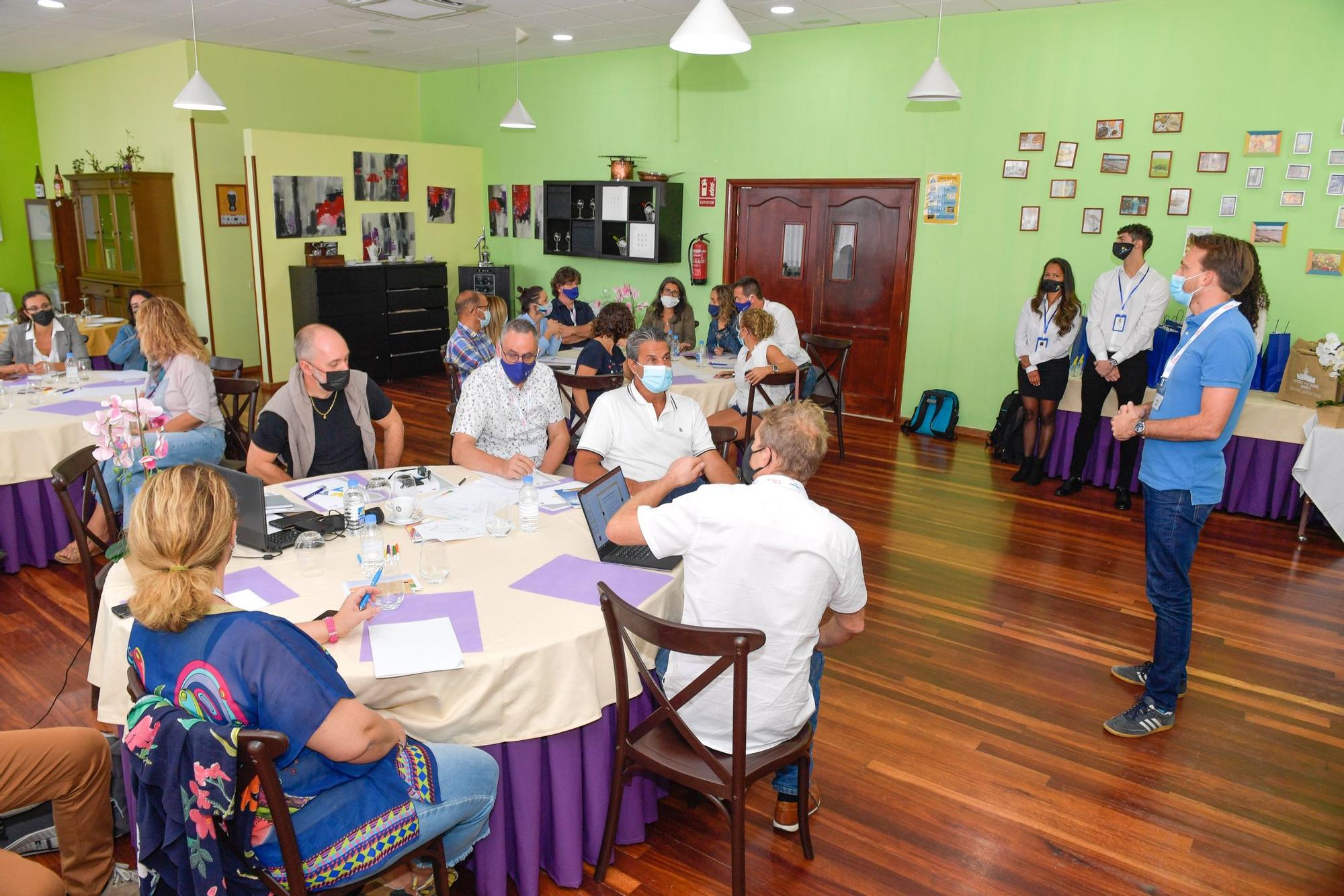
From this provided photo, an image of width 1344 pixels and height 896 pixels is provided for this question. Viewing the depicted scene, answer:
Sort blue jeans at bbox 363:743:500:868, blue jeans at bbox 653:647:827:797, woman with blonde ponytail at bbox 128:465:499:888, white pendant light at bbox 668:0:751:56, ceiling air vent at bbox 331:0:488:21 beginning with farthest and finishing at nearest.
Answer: ceiling air vent at bbox 331:0:488:21
white pendant light at bbox 668:0:751:56
blue jeans at bbox 653:647:827:797
blue jeans at bbox 363:743:500:868
woman with blonde ponytail at bbox 128:465:499:888

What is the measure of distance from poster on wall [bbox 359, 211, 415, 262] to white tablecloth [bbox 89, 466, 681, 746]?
331 inches

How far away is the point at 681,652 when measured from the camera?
6.98 feet

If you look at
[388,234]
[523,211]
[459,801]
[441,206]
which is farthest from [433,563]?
[441,206]

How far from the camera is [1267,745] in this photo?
134 inches

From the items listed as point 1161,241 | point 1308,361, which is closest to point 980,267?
point 1161,241

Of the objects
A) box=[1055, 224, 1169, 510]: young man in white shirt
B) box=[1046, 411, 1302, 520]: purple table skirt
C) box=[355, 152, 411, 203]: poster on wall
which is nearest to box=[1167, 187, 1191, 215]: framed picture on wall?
box=[1055, 224, 1169, 510]: young man in white shirt

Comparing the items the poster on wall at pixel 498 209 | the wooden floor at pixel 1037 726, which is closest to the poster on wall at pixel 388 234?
the poster on wall at pixel 498 209

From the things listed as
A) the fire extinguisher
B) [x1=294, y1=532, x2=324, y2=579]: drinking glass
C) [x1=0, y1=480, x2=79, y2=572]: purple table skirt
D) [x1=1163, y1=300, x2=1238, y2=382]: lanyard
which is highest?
the fire extinguisher

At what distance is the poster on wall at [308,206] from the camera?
9453 mm

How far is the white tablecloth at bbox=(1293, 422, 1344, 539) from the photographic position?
546cm

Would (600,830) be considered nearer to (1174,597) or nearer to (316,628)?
(316,628)

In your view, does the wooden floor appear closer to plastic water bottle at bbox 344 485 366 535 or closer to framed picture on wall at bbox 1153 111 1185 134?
plastic water bottle at bbox 344 485 366 535

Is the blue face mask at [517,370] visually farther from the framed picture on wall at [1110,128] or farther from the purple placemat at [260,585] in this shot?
the framed picture on wall at [1110,128]

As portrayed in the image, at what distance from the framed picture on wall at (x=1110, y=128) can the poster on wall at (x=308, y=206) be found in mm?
7673
